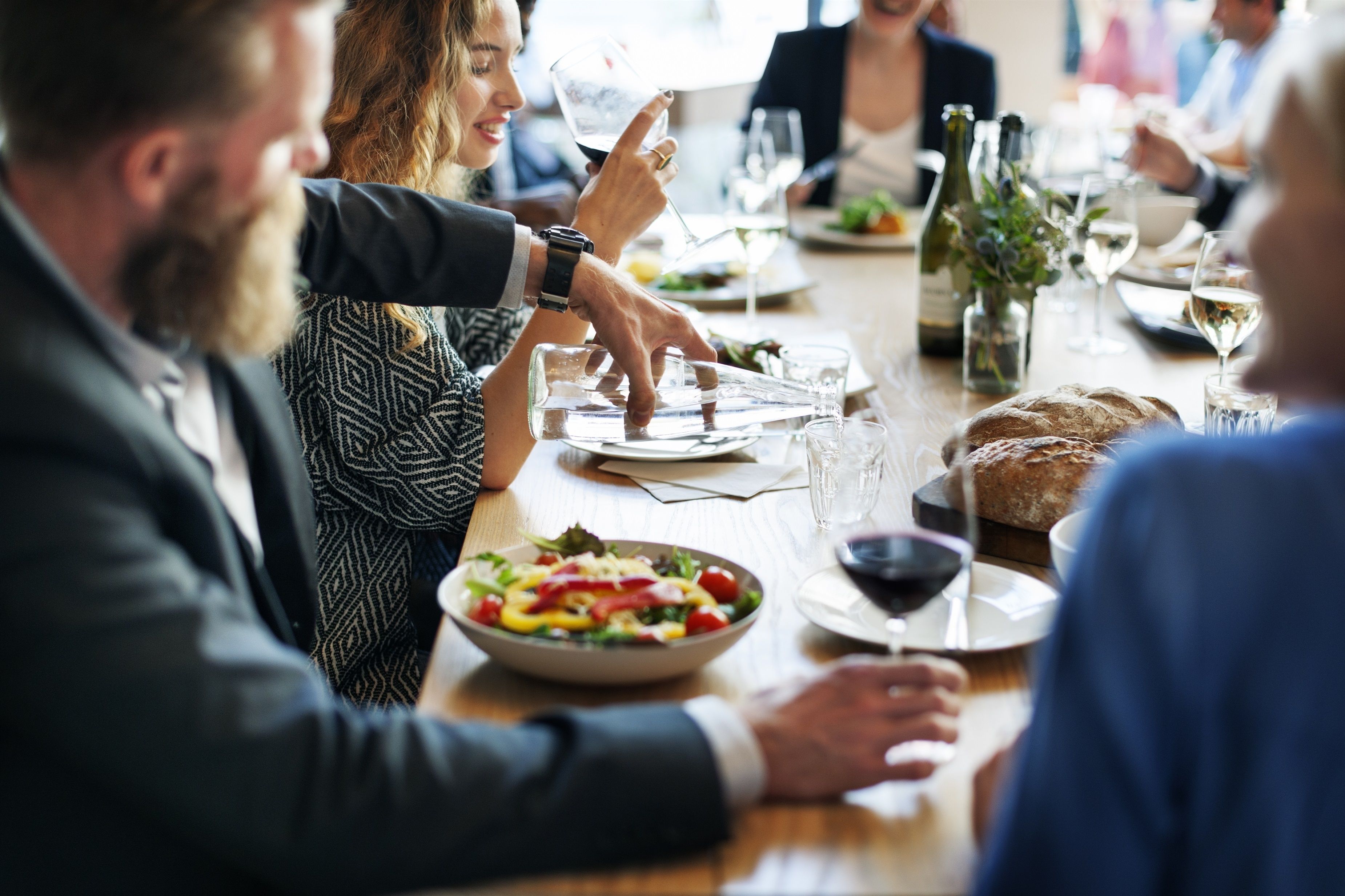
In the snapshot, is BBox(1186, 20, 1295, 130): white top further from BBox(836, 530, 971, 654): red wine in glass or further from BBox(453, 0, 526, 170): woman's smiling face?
BBox(836, 530, 971, 654): red wine in glass

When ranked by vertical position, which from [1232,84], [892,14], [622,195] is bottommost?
[622,195]

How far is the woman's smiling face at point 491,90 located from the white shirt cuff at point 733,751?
1.25 meters

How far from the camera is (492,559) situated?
1.06 m

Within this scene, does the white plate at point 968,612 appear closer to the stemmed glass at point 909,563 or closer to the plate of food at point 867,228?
the stemmed glass at point 909,563

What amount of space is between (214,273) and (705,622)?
1.53 feet

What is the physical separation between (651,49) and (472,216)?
18.7 ft

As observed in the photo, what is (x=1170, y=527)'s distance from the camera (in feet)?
1.91

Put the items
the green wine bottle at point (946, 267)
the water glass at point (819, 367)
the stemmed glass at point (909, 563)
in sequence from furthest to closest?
the green wine bottle at point (946, 267), the water glass at point (819, 367), the stemmed glass at point (909, 563)

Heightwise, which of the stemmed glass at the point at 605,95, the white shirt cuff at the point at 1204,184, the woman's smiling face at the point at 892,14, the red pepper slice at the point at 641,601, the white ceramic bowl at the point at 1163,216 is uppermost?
the woman's smiling face at the point at 892,14

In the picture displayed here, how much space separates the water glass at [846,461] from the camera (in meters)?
1.23

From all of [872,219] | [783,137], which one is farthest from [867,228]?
[783,137]

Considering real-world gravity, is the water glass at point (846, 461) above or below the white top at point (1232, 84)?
below

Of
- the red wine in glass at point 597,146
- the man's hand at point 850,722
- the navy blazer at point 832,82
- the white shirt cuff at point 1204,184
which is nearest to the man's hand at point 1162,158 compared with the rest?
the white shirt cuff at point 1204,184

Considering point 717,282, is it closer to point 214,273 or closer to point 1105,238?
point 1105,238
